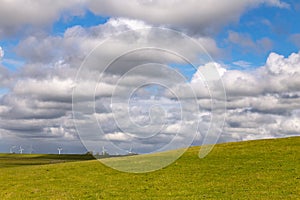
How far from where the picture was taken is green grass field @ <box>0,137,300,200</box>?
34062 millimetres

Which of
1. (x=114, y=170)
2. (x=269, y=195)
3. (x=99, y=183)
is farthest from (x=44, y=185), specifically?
(x=269, y=195)

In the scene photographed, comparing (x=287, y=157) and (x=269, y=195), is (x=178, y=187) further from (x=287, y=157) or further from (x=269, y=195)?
(x=287, y=157)

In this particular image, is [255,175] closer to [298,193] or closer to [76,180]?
[298,193]

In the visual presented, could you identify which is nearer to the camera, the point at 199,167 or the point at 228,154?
the point at 199,167

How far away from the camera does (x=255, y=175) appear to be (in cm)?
3978

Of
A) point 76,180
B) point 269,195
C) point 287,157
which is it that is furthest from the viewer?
point 287,157

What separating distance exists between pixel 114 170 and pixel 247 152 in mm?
18925

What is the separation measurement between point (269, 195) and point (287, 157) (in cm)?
1969

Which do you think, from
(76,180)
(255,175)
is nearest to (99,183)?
(76,180)

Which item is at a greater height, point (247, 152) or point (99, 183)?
point (247, 152)

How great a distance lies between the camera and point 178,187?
122ft

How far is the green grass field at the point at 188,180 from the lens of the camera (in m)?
34.1

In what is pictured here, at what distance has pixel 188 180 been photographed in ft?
132

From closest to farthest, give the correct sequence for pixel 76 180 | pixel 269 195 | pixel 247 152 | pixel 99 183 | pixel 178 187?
pixel 269 195 → pixel 178 187 → pixel 99 183 → pixel 76 180 → pixel 247 152
